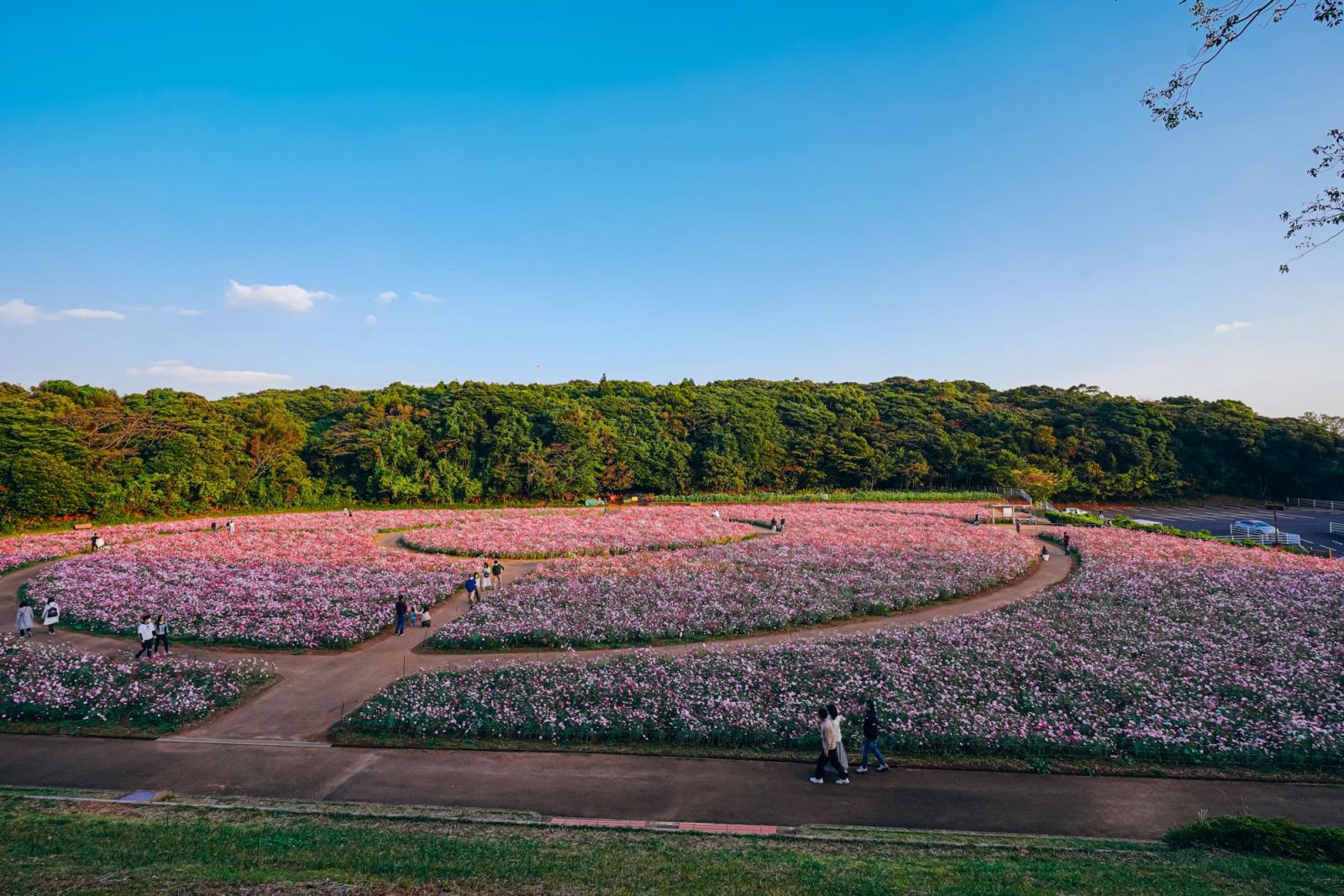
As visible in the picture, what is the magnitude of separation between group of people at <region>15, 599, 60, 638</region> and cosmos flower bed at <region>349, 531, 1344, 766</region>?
12.3m

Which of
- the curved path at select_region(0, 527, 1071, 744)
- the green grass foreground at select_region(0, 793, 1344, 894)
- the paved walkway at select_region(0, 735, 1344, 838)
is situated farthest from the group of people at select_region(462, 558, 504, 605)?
the green grass foreground at select_region(0, 793, 1344, 894)

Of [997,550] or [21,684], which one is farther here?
[997,550]

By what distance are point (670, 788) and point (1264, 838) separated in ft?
23.9

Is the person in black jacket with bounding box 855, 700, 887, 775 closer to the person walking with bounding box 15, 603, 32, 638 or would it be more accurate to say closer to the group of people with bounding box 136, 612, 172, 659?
the group of people with bounding box 136, 612, 172, 659

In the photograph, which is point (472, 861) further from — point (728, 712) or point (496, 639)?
point (496, 639)

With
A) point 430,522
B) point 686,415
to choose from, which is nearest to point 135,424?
point 430,522

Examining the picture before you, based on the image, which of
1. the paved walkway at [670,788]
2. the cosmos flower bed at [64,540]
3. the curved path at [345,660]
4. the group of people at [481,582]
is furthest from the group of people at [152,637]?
the cosmos flower bed at [64,540]

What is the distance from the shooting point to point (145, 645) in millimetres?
15422

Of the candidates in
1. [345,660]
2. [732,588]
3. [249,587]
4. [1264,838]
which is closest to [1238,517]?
[732,588]

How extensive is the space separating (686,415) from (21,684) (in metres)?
53.7

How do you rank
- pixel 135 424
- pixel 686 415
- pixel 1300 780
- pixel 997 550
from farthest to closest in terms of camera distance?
pixel 686 415, pixel 135 424, pixel 997 550, pixel 1300 780

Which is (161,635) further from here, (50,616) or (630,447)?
(630,447)

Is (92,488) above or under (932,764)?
above

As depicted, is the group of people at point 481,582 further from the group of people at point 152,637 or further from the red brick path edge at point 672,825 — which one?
the red brick path edge at point 672,825
